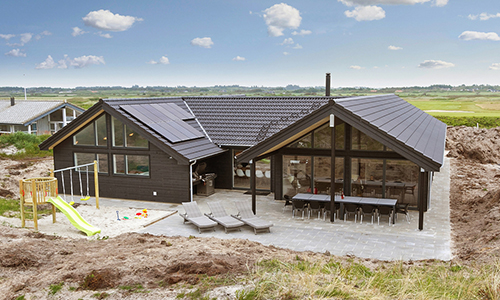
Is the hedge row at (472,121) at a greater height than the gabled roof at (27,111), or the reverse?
the gabled roof at (27,111)

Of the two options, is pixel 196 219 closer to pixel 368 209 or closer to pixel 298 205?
pixel 298 205

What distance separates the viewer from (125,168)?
16375 millimetres

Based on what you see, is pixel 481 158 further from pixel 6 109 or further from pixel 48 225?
pixel 6 109

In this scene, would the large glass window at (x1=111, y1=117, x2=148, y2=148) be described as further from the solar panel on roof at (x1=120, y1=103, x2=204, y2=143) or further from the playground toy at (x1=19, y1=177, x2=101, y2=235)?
the playground toy at (x1=19, y1=177, x2=101, y2=235)

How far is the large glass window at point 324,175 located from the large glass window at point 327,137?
1.46ft

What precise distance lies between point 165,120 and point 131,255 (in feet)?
30.9

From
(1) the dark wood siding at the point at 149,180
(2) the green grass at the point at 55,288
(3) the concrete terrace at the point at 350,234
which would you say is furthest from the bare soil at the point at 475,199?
(1) the dark wood siding at the point at 149,180

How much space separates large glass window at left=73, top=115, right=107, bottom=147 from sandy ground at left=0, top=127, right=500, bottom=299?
3020 mm

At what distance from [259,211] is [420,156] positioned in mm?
5726

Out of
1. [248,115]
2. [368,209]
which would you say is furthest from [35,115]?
[368,209]

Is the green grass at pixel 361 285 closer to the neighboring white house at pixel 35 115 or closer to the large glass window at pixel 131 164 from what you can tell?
the large glass window at pixel 131 164

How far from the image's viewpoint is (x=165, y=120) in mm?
17188

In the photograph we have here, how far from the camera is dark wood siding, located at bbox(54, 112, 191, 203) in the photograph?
1560cm

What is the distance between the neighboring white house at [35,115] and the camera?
122ft
